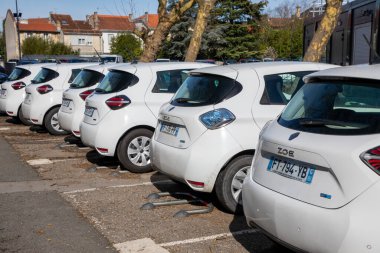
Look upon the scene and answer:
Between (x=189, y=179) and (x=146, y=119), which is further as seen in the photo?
(x=146, y=119)

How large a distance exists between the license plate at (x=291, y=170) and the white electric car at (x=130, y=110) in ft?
14.5

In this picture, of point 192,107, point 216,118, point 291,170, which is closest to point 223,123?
point 216,118

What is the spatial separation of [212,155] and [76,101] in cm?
516

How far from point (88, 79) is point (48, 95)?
2534mm

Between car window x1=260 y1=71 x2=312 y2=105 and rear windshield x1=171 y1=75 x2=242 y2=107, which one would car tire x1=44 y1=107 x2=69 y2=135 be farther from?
car window x1=260 y1=71 x2=312 y2=105

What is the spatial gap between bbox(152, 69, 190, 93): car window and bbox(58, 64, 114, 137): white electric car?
7.27 feet

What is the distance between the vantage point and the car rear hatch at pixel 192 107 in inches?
225

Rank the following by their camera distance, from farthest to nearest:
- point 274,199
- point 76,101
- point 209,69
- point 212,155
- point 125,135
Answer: point 76,101
point 125,135
point 209,69
point 212,155
point 274,199

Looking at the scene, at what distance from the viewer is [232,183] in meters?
5.70

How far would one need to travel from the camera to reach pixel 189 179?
221 inches

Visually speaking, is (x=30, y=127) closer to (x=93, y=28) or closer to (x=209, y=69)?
(x=209, y=69)

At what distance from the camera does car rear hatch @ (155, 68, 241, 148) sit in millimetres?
5707

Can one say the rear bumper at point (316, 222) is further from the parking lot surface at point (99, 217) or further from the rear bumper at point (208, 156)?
the rear bumper at point (208, 156)

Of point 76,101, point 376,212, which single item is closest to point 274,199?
point 376,212
